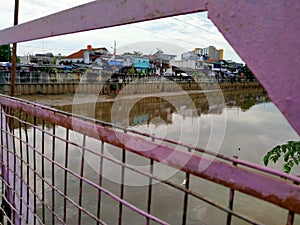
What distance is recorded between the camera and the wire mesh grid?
2.21ft

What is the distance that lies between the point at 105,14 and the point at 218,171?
423 mm

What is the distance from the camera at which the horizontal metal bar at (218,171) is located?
0.42 m

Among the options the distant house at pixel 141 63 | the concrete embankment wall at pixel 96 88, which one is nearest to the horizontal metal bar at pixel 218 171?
the concrete embankment wall at pixel 96 88

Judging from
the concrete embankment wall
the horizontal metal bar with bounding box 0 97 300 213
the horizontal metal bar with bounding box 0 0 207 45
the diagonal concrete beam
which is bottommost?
the concrete embankment wall

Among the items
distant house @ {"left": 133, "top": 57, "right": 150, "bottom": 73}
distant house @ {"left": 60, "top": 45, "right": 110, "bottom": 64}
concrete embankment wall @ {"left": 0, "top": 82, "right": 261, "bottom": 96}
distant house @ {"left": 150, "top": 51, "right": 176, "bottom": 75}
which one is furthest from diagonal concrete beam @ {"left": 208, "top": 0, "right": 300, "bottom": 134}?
distant house @ {"left": 133, "top": 57, "right": 150, "bottom": 73}

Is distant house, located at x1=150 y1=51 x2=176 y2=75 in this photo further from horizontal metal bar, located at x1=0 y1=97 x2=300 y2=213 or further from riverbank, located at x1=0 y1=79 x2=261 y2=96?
horizontal metal bar, located at x1=0 y1=97 x2=300 y2=213

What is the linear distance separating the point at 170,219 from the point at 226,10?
3864 millimetres

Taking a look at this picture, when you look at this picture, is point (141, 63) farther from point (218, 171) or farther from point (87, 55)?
point (218, 171)

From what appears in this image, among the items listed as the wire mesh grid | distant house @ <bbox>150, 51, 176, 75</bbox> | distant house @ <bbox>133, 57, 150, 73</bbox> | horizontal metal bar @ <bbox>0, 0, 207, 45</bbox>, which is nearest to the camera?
horizontal metal bar @ <bbox>0, 0, 207, 45</bbox>

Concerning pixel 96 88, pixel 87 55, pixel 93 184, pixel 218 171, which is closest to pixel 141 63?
pixel 87 55

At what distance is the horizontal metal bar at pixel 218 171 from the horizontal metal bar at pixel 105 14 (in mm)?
251

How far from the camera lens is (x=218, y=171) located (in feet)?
1.61

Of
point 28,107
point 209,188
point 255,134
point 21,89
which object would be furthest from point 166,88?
point 28,107

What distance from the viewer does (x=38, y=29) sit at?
0.99m
